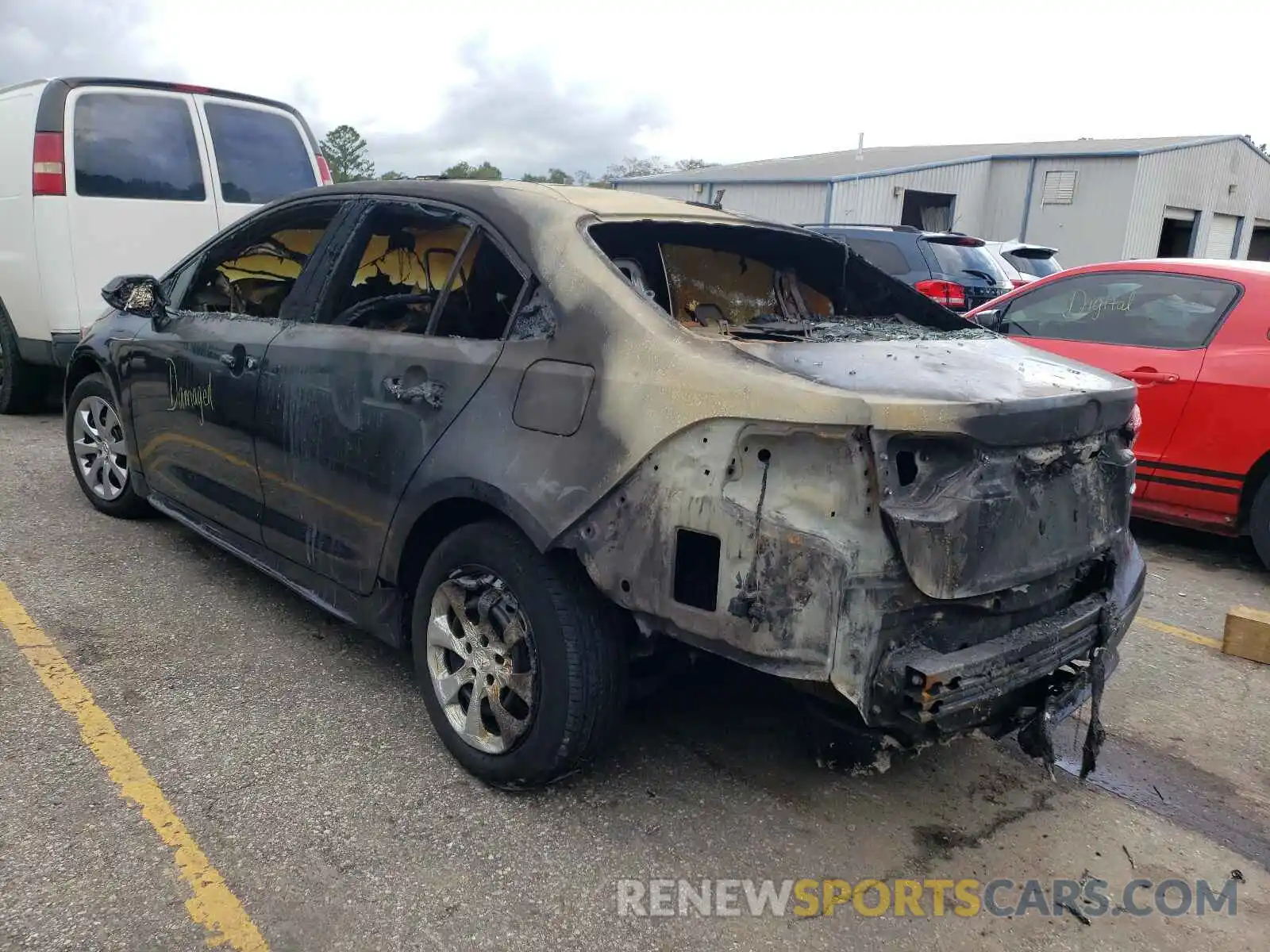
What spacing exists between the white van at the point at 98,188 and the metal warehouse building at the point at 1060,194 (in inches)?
752

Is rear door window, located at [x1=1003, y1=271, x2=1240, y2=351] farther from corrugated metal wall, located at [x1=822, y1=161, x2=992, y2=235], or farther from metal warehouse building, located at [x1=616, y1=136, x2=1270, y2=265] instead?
metal warehouse building, located at [x1=616, y1=136, x2=1270, y2=265]

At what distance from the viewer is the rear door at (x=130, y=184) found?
20.1 ft

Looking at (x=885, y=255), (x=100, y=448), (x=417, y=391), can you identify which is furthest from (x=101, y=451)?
(x=885, y=255)

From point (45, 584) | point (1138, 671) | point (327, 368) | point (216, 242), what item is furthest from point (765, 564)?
point (45, 584)

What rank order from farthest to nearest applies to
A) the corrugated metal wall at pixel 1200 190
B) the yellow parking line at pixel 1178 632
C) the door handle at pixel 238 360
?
the corrugated metal wall at pixel 1200 190
the yellow parking line at pixel 1178 632
the door handle at pixel 238 360

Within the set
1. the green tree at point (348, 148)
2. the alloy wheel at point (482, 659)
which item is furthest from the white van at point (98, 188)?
the green tree at point (348, 148)

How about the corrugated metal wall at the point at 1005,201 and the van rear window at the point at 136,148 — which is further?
the corrugated metal wall at the point at 1005,201

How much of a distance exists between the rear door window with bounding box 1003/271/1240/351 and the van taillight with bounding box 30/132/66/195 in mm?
6042

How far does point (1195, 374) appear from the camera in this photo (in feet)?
16.5

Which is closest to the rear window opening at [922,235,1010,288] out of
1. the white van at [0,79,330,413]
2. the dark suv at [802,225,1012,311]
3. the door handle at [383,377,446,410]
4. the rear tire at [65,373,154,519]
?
the dark suv at [802,225,1012,311]

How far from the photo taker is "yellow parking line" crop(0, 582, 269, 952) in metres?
2.22

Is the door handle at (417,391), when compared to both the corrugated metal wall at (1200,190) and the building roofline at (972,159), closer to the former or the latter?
the building roofline at (972,159)

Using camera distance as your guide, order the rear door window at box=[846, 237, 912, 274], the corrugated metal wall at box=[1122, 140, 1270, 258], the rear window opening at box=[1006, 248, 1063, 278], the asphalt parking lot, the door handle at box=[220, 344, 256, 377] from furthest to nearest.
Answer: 1. the corrugated metal wall at box=[1122, 140, 1270, 258]
2. the rear window opening at box=[1006, 248, 1063, 278]
3. the rear door window at box=[846, 237, 912, 274]
4. the door handle at box=[220, 344, 256, 377]
5. the asphalt parking lot

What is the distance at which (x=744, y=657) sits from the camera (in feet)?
7.37
